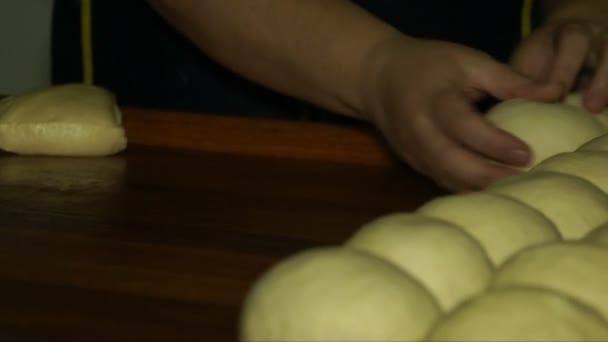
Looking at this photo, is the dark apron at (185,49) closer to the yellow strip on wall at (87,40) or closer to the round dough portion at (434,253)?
the yellow strip on wall at (87,40)

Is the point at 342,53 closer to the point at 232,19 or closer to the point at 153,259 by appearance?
the point at 232,19

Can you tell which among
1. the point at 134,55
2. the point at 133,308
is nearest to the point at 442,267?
the point at 133,308

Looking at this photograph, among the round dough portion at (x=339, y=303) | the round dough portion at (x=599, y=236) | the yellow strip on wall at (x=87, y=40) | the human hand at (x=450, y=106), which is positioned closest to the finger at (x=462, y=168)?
the human hand at (x=450, y=106)

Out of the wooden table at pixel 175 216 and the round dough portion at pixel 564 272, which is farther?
the wooden table at pixel 175 216

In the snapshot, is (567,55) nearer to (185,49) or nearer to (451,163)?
(451,163)

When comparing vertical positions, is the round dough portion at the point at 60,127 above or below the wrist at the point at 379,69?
below

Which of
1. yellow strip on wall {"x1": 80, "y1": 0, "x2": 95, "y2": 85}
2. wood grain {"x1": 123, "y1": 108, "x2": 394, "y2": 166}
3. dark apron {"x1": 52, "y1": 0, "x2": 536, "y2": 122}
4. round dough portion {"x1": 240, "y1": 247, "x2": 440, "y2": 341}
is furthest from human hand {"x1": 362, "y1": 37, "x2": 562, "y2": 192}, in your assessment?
yellow strip on wall {"x1": 80, "y1": 0, "x2": 95, "y2": 85}

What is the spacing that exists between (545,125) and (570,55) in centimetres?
16

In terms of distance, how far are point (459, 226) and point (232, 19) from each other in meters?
0.55

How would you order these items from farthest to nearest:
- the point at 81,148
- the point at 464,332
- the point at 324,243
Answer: the point at 81,148, the point at 324,243, the point at 464,332

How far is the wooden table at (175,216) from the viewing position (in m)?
0.55

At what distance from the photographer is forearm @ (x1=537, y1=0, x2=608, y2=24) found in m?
0.93

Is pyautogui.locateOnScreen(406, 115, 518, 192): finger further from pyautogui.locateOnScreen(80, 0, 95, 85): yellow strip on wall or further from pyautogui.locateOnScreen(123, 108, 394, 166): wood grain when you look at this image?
pyautogui.locateOnScreen(80, 0, 95, 85): yellow strip on wall

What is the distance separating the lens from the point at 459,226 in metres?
0.44
